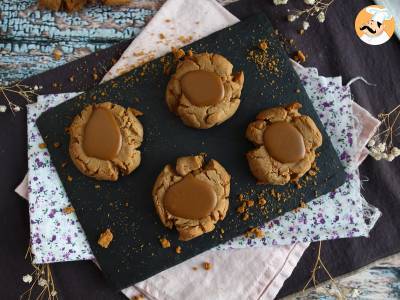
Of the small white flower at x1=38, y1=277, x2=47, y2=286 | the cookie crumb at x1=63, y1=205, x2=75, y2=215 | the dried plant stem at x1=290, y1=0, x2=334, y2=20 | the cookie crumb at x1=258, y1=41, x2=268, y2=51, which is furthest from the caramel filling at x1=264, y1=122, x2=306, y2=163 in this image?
the small white flower at x1=38, y1=277, x2=47, y2=286

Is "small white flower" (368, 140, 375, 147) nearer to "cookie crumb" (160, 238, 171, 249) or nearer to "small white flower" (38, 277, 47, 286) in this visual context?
"cookie crumb" (160, 238, 171, 249)

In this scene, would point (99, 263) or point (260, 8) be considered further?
point (260, 8)

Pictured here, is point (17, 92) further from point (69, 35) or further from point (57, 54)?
point (69, 35)

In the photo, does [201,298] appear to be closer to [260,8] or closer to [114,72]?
[114,72]

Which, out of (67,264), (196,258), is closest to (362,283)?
(196,258)

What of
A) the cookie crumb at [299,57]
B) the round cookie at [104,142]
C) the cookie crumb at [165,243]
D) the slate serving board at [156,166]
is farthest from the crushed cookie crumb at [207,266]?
the cookie crumb at [299,57]

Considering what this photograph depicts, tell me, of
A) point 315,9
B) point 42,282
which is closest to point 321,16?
point 315,9
